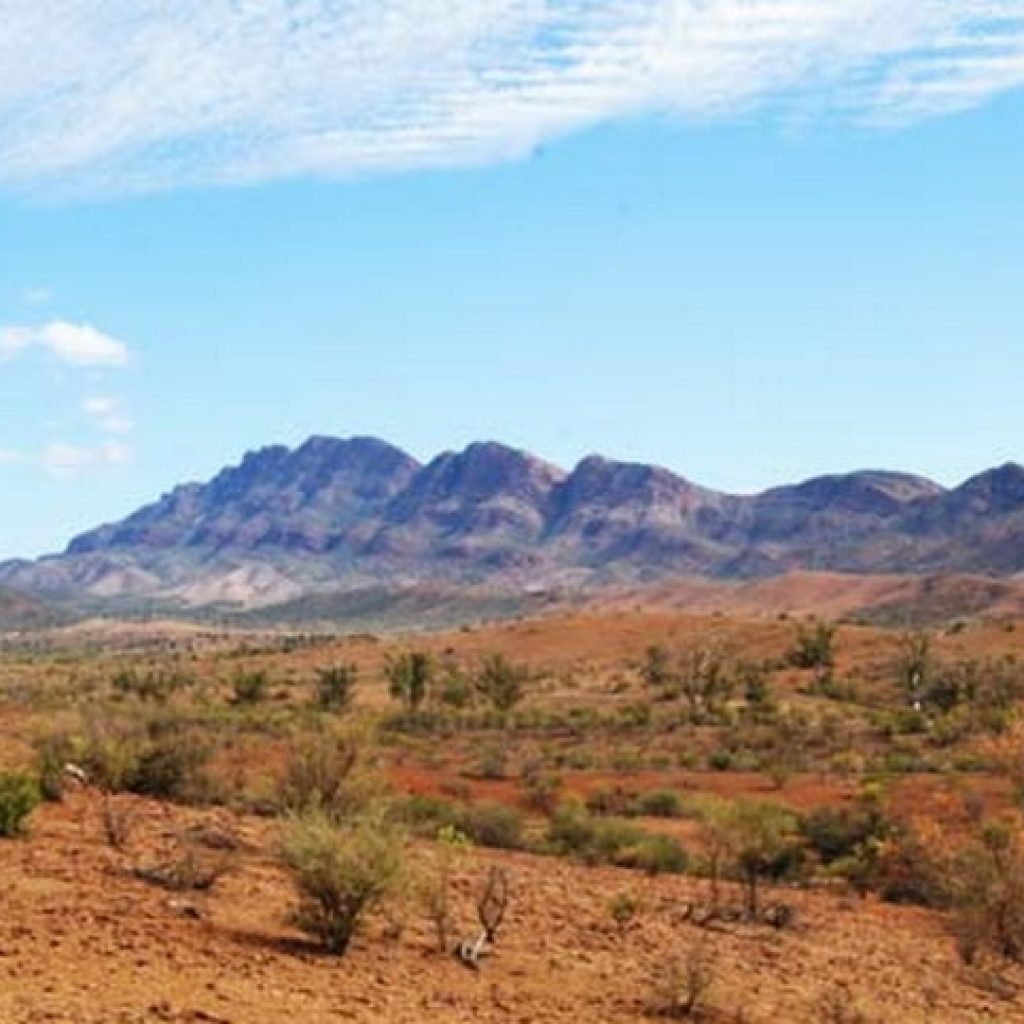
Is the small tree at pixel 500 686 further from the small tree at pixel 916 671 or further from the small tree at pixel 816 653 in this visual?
the small tree at pixel 816 653

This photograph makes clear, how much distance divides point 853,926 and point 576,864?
4.96 m

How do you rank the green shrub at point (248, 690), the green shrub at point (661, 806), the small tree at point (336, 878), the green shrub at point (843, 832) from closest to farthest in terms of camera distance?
the small tree at point (336, 878), the green shrub at point (843, 832), the green shrub at point (661, 806), the green shrub at point (248, 690)

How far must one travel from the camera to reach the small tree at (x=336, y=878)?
48.5 ft

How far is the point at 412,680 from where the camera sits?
64.3 metres

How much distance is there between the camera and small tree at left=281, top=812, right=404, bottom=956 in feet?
48.5

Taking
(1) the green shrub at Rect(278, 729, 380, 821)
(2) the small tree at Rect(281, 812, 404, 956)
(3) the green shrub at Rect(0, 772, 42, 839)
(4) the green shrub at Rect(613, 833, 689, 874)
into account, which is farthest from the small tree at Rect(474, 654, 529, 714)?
(2) the small tree at Rect(281, 812, 404, 956)

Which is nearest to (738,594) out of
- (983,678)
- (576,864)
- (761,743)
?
(983,678)

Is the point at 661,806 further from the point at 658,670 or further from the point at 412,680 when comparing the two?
the point at 658,670

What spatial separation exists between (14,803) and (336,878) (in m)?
5.79

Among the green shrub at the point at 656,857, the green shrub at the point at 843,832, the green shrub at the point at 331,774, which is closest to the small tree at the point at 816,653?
the green shrub at the point at 843,832

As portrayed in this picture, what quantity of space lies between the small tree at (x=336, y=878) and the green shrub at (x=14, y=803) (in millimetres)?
4995

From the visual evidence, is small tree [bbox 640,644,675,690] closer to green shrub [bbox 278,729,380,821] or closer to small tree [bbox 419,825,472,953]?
green shrub [bbox 278,729,380,821]

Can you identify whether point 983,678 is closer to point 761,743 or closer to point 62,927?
point 761,743

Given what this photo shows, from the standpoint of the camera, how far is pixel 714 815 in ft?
75.9
